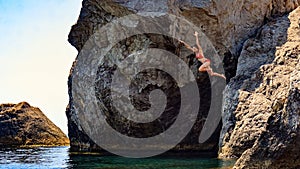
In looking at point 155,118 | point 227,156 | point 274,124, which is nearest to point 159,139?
point 155,118

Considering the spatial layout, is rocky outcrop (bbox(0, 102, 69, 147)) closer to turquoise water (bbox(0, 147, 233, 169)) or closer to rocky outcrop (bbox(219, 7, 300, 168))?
turquoise water (bbox(0, 147, 233, 169))

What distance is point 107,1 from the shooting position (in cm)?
2738

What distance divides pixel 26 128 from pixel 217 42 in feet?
104

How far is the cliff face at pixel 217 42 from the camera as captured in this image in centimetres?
2530

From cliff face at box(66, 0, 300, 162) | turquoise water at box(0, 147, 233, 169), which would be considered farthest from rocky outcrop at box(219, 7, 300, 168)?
turquoise water at box(0, 147, 233, 169)

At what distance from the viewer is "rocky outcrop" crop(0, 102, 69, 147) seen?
164 feet

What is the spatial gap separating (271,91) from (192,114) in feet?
28.3

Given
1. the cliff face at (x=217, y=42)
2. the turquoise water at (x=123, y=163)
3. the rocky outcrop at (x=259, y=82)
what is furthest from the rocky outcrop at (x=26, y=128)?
the rocky outcrop at (x=259, y=82)

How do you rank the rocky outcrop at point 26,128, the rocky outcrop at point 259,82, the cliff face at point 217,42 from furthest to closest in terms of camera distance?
the rocky outcrop at point 26,128 < the cliff face at point 217,42 < the rocky outcrop at point 259,82

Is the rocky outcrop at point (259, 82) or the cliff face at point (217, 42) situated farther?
the cliff face at point (217, 42)

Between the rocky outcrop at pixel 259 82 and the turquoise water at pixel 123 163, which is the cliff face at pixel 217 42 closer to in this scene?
the rocky outcrop at pixel 259 82

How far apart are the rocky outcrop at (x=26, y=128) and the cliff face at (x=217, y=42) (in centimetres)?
2174

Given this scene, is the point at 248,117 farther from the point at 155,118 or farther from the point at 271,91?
the point at 155,118

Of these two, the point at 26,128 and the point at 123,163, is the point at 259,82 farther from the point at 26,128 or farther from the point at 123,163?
the point at 26,128
